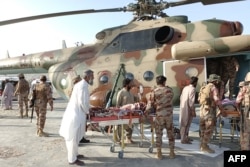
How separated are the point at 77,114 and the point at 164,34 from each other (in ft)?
16.3

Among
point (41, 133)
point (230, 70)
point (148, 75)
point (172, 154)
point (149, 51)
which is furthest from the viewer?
point (149, 51)

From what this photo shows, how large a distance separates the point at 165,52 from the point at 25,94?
6.49 metres

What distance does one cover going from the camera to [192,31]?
30.8 feet

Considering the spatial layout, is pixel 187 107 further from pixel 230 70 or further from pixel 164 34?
pixel 164 34

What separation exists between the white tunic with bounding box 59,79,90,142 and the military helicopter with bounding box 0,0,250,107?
132 inches

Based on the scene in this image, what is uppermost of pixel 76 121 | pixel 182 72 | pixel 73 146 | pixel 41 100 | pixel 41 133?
pixel 182 72

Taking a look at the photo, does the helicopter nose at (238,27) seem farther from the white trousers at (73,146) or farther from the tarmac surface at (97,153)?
the white trousers at (73,146)

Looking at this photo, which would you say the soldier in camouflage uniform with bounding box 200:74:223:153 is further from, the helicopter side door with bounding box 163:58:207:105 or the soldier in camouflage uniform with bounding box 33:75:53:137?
the soldier in camouflage uniform with bounding box 33:75:53:137

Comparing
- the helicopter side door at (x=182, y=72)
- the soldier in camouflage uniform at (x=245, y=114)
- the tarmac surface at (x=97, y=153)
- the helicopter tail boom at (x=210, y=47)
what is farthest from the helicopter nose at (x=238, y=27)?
the soldier in camouflage uniform at (x=245, y=114)

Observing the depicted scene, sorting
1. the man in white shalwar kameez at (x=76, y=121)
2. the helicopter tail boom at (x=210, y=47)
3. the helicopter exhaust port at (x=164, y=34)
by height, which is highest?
the helicopter exhaust port at (x=164, y=34)

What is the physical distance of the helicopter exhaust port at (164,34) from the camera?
9492 millimetres

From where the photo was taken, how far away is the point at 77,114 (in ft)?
A: 18.9

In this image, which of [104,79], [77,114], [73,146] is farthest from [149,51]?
[73,146]

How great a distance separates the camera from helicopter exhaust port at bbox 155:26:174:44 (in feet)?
31.1
